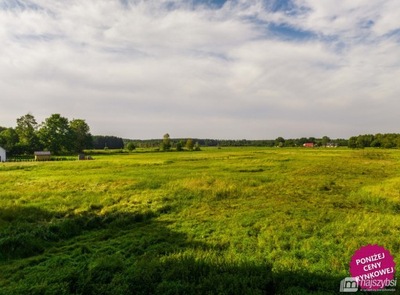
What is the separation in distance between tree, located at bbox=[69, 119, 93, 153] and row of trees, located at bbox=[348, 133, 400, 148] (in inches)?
5547

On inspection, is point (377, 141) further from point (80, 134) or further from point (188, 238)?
point (188, 238)

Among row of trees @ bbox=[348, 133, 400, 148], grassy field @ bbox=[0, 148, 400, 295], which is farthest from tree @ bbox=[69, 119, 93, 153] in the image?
row of trees @ bbox=[348, 133, 400, 148]

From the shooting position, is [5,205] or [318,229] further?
[5,205]

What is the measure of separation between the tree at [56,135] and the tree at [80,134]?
799 cm

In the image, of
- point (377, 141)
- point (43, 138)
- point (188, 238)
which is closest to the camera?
point (188, 238)

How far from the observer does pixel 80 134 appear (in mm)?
109125

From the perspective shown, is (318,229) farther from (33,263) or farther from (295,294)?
(33,263)

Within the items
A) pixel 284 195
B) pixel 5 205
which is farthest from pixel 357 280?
pixel 5 205

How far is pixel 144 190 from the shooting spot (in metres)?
25.6

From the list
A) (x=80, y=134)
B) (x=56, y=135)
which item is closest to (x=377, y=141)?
(x=80, y=134)

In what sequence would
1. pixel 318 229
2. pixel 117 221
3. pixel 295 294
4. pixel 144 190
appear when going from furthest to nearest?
1. pixel 144 190
2. pixel 117 221
3. pixel 318 229
4. pixel 295 294

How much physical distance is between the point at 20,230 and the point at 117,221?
4.83 metres

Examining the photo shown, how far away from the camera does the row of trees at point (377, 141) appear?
148 m

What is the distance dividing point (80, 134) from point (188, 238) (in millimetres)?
106086
